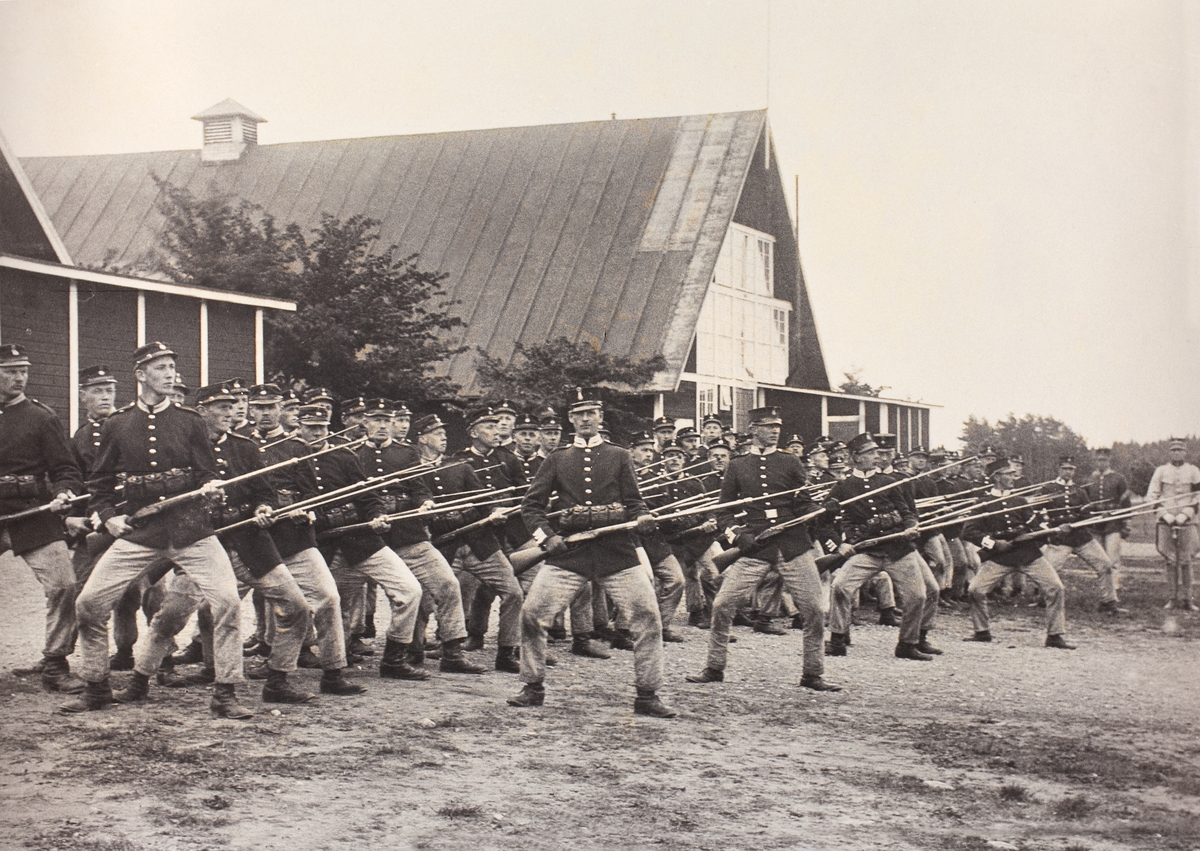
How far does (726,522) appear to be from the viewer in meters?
10.4

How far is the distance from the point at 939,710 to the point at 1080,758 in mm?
1507

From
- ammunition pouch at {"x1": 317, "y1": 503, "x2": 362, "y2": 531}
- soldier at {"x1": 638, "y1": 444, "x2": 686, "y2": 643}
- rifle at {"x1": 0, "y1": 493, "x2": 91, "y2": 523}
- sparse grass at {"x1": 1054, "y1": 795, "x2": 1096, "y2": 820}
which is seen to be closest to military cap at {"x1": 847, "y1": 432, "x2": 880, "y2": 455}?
soldier at {"x1": 638, "y1": 444, "x2": 686, "y2": 643}

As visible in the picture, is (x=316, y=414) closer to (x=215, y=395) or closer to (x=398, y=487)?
(x=398, y=487)

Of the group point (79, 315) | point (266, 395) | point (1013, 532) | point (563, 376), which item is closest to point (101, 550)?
point (266, 395)

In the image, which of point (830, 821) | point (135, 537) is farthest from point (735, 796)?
point (135, 537)

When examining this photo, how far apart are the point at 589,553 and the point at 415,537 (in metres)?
1.73

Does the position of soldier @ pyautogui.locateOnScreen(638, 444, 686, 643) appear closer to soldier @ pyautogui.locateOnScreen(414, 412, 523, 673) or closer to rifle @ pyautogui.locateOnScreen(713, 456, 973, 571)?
rifle @ pyautogui.locateOnScreen(713, 456, 973, 571)

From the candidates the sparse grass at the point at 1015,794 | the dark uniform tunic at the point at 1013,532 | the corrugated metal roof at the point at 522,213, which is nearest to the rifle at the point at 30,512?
the sparse grass at the point at 1015,794

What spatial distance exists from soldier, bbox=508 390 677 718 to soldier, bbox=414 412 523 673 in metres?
1.34

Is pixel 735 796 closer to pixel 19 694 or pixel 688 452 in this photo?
pixel 19 694

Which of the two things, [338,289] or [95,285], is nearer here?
[95,285]

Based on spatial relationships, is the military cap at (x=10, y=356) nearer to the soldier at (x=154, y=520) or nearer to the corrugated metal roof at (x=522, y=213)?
the soldier at (x=154, y=520)

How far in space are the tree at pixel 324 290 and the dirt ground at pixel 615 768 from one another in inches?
370

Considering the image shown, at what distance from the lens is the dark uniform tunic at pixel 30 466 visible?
7.88 m
